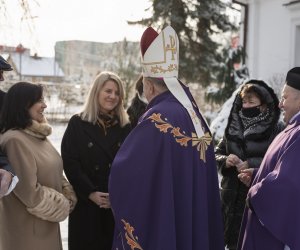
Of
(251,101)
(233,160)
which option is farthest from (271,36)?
(233,160)

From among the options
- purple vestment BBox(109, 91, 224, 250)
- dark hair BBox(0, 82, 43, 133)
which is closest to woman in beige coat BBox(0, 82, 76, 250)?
dark hair BBox(0, 82, 43, 133)

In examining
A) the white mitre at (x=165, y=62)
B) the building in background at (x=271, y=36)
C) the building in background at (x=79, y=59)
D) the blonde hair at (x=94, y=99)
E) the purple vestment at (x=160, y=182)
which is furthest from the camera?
the building in background at (x=79, y=59)

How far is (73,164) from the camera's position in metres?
3.30

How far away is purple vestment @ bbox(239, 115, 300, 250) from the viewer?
7.29ft

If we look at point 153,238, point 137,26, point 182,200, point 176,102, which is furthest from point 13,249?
point 137,26

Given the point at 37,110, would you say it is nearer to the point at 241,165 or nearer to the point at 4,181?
the point at 4,181

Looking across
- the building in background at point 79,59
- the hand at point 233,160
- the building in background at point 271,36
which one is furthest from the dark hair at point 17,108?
the building in background at point 79,59

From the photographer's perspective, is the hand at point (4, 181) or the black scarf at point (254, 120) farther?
the black scarf at point (254, 120)

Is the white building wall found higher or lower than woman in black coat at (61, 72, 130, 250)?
higher

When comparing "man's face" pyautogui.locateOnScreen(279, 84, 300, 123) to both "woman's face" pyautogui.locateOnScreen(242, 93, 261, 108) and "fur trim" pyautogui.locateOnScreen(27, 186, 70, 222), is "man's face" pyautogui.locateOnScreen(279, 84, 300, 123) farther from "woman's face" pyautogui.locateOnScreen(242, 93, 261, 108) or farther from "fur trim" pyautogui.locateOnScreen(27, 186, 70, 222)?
"fur trim" pyautogui.locateOnScreen(27, 186, 70, 222)

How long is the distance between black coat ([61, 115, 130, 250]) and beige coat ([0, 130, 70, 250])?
1.01 ft

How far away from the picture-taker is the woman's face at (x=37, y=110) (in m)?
2.88

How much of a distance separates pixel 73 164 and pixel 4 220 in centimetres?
69

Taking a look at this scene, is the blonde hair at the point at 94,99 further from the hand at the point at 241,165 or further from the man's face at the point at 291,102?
the man's face at the point at 291,102
